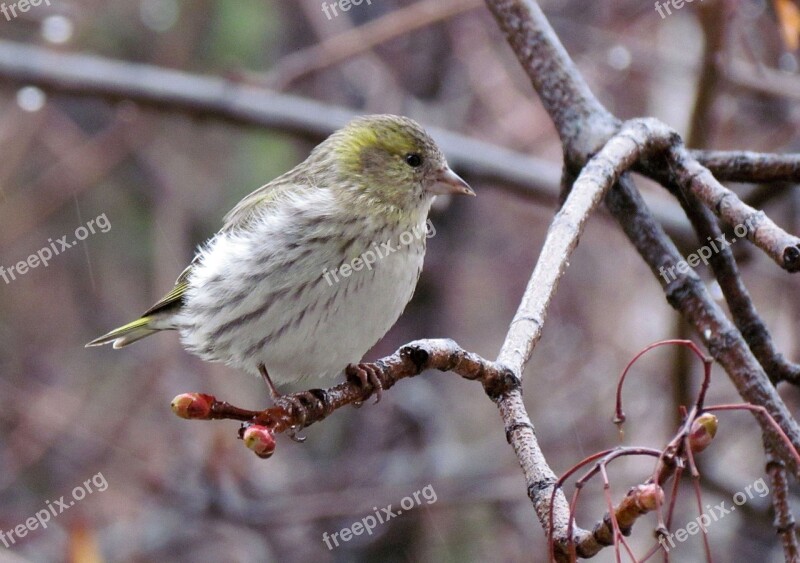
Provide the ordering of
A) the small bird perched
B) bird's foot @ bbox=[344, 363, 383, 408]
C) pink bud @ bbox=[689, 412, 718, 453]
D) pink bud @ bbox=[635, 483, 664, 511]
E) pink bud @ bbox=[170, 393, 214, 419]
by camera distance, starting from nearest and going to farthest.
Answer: pink bud @ bbox=[635, 483, 664, 511] → pink bud @ bbox=[689, 412, 718, 453] → pink bud @ bbox=[170, 393, 214, 419] → bird's foot @ bbox=[344, 363, 383, 408] → the small bird perched

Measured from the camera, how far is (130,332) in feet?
12.2

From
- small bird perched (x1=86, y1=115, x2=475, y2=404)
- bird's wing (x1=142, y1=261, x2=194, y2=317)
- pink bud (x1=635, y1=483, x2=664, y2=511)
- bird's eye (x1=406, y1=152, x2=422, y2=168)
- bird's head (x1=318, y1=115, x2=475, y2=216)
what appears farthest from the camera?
bird's wing (x1=142, y1=261, x2=194, y2=317)

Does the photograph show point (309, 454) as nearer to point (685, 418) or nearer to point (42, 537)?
point (42, 537)

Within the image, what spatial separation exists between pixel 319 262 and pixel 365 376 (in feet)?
2.82

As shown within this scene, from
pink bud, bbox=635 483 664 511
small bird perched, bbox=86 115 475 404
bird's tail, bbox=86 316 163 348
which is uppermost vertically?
bird's tail, bbox=86 316 163 348

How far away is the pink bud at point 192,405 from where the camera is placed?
175 centimetres

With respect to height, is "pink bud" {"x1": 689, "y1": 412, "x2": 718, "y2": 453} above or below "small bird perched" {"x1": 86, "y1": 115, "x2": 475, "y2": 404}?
below

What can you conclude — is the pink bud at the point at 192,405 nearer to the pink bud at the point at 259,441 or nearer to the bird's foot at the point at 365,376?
the pink bud at the point at 259,441

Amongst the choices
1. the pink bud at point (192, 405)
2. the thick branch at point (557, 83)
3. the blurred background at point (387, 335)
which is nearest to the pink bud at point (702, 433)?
the pink bud at point (192, 405)

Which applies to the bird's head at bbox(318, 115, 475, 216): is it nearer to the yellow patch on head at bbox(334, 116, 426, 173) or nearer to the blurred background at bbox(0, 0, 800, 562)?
the yellow patch on head at bbox(334, 116, 426, 173)

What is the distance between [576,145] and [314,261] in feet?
2.87

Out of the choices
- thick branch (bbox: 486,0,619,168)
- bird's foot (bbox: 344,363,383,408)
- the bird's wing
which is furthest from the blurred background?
bird's foot (bbox: 344,363,383,408)

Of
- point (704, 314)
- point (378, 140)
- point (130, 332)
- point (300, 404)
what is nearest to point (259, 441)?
point (300, 404)

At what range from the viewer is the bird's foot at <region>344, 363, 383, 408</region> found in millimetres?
2174
